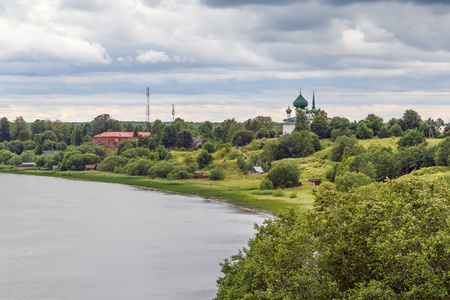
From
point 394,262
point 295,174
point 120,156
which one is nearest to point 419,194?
point 394,262

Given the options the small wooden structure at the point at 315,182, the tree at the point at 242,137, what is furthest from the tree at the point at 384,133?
the small wooden structure at the point at 315,182

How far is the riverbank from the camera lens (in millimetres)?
66500

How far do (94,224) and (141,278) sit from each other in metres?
20.5

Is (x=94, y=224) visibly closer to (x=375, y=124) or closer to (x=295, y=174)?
(x=295, y=174)

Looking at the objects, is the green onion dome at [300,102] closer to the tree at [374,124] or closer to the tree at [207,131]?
the tree at [374,124]

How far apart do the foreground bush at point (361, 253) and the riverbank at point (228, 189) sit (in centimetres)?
2546

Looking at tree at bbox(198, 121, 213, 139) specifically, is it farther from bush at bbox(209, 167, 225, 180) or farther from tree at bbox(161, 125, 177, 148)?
bush at bbox(209, 167, 225, 180)

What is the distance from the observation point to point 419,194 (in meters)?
22.8

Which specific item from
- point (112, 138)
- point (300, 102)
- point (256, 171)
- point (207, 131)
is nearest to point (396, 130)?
point (300, 102)

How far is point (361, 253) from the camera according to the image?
22.0 metres

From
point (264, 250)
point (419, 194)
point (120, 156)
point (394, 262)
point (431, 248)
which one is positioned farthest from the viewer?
point (120, 156)

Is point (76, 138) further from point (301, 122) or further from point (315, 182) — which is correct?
point (315, 182)

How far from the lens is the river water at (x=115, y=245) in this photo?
3325 centimetres

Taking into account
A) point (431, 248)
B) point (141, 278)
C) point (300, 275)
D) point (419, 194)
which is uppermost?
point (419, 194)
